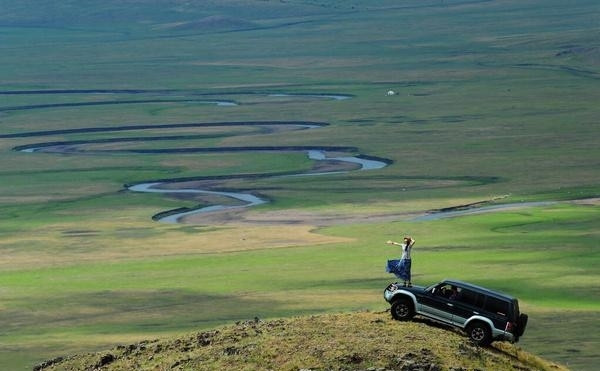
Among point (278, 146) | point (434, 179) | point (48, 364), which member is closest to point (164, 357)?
point (48, 364)

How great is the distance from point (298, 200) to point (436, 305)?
54.2 meters

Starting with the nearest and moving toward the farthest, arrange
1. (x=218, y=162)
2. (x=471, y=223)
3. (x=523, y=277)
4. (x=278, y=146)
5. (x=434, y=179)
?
(x=523, y=277)
(x=471, y=223)
(x=434, y=179)
(x=218, y=162)
(x=278, y=146)

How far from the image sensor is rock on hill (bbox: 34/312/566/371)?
27.3m

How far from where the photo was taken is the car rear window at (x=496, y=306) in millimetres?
30047

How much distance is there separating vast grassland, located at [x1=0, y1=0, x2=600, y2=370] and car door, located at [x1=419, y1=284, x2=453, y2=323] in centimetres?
1146

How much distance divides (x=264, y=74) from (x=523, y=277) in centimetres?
11902

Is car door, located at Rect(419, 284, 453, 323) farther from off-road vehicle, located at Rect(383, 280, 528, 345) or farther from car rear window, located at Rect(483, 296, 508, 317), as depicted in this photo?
car rear window, located at Rect(483, 296, 508, 317)

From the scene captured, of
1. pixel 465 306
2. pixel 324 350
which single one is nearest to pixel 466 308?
pixel 465 306

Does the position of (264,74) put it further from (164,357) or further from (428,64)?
(164,357)

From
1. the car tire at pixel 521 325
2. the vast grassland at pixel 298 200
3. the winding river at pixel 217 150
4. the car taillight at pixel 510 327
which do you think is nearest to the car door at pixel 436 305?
the car taillight at pixel 510 327

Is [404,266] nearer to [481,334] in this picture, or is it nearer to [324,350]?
[481,334]

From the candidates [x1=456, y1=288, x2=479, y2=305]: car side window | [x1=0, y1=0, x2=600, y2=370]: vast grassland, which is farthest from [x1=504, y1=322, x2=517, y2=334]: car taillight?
[x1=0, y1=0, x2=600, y2=370]: vast grassland

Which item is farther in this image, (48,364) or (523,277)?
→ (523,277)

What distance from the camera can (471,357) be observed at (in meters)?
27.9
